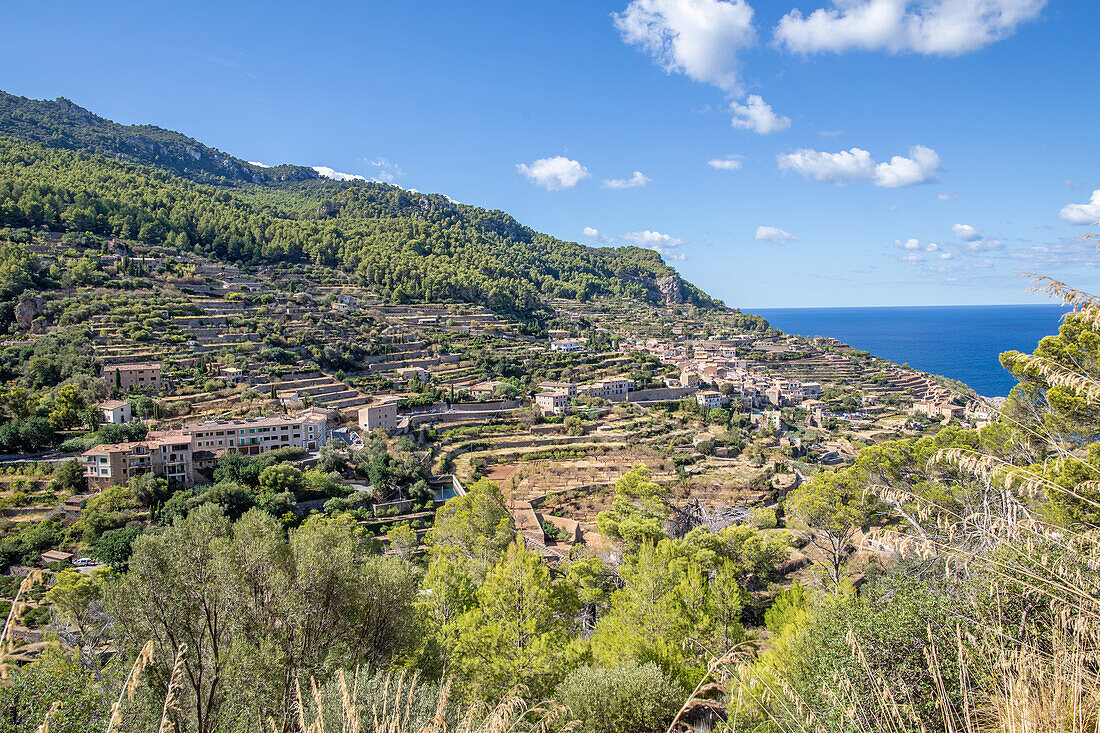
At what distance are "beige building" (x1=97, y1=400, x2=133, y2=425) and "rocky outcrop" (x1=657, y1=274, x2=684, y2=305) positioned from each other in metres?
83.2

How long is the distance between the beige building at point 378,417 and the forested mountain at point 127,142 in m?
77.2

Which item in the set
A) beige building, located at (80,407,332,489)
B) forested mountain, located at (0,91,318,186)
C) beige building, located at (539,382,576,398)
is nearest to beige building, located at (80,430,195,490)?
beige building, located at (80,407,332,489)

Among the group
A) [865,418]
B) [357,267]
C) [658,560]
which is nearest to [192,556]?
[658,560]

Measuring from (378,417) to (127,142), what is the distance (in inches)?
3641

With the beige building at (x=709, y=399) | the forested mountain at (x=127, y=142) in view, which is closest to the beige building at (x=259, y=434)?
the beige building at (x=709, y=399)

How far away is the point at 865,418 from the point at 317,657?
39542 millimetres

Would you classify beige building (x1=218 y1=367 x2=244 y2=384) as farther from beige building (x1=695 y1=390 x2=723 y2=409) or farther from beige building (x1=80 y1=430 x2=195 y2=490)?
beige building (x1=695 y1=390 x2=723 y2=409)

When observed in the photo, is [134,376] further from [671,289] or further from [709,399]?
[671,289]

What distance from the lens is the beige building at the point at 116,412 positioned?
21516 mm

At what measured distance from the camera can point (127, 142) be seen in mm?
85312

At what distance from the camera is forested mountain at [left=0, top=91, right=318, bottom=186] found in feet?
251

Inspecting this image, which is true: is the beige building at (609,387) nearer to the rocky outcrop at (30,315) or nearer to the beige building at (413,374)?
the beige building at (413,374)

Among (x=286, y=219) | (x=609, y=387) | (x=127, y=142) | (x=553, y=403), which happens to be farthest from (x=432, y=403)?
(x=127, y=142)

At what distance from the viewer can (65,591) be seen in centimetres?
1041
